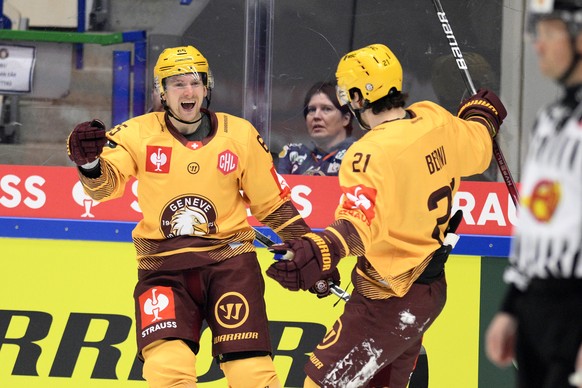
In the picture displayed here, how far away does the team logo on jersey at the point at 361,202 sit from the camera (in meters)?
3.58

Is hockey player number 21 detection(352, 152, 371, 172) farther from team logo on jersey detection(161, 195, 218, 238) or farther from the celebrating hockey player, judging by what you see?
the celebrating hockey player

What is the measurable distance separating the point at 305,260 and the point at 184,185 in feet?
2.71

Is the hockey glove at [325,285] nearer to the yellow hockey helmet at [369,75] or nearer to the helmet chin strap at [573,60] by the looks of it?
the yellow hockey helmet at [369,75]

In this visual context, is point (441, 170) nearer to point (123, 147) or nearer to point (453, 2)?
point (123, 147)

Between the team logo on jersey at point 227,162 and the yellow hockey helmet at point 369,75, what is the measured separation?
1.55 ft

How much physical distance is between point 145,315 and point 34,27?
1637 mm

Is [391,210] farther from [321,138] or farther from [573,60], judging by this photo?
[321,138]

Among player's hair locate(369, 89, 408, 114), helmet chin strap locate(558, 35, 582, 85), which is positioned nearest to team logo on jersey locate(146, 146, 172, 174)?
player's hair locate(369, 89, 408, 114)

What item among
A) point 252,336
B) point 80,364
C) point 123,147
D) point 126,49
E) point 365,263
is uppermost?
point 126,49

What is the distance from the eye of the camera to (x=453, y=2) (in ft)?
16.6

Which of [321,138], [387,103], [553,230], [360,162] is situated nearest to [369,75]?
[387,103]

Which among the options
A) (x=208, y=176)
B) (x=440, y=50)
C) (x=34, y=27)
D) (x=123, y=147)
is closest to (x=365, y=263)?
(x=208, y=176)

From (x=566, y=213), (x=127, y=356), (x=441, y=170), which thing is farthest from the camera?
(x=127, y=356)

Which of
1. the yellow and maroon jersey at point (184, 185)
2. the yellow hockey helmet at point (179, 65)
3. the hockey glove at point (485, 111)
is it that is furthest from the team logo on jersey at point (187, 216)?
the hockey glove at point (485, 111)
